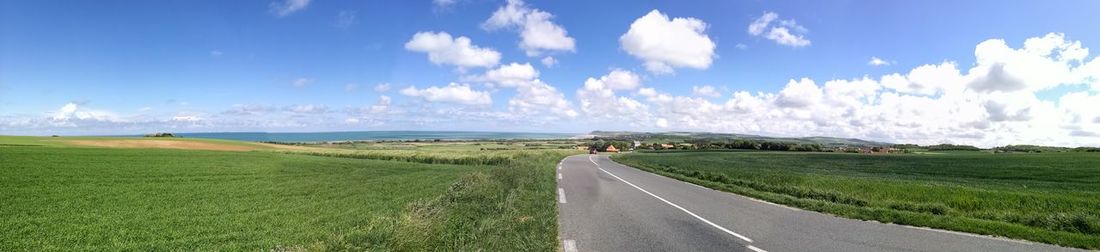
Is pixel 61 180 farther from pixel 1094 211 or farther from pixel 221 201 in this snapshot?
pixel 1094 211

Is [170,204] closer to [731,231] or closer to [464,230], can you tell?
[464,230]

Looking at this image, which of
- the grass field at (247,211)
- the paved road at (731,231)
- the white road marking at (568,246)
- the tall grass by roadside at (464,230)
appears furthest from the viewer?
the grass field at (247,211)

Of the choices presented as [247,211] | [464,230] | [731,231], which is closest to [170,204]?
[247,211]

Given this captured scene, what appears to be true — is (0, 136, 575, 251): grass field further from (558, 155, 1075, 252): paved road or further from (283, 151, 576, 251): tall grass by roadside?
(558, 155, 1075, 252): paved road

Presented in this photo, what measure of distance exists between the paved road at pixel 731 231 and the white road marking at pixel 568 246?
0.06 feet

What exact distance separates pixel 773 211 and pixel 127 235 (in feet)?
49.9

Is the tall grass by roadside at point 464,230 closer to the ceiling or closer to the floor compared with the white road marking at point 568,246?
closer to the ceiling

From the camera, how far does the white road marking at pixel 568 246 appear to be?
856cm

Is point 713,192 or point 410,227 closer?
point 410,227

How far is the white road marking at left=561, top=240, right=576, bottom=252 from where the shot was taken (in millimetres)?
8562

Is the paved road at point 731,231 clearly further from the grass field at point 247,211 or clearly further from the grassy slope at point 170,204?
the grassy slope at point 170,204

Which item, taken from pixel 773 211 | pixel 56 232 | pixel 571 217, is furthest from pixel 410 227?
pixel 773 211

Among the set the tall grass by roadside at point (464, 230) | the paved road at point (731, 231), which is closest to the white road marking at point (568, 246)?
the paved road at point (731, 231)

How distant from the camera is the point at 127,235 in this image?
10.6 meters
